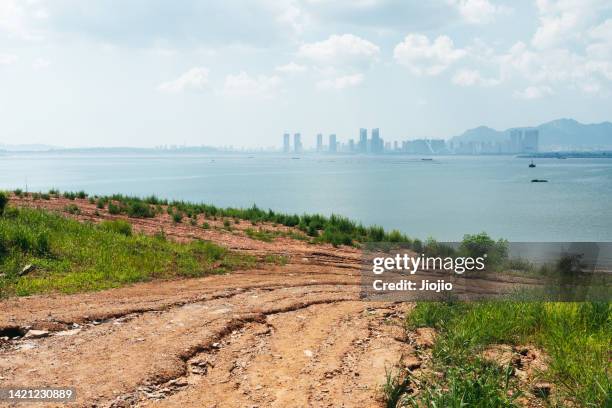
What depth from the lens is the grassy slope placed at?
1035 cm

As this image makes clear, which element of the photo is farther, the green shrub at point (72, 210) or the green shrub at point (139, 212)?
the green shrub at point (139, 212)

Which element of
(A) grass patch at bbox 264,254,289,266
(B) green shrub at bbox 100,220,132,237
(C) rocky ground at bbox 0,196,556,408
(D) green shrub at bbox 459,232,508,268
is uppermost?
(B) green shrub at bbox 100,220,132,237

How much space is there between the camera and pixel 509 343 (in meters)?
7.23

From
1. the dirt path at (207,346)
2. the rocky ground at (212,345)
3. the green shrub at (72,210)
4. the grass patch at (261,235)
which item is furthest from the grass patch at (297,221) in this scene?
the dirt path at (207,346)

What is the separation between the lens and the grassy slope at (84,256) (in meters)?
10.4

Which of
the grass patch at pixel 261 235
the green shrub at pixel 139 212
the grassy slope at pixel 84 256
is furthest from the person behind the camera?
the green shrub at pixel 139 212

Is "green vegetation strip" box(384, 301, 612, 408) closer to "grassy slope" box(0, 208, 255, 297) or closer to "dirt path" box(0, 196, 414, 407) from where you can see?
"dirt path" box(0, 196, 414, 407)

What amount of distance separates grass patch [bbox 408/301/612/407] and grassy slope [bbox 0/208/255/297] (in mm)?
6306

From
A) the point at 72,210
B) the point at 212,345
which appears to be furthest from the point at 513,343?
the point at 72,210

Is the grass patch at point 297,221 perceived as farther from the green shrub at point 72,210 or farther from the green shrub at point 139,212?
the green shrub at point 72,210

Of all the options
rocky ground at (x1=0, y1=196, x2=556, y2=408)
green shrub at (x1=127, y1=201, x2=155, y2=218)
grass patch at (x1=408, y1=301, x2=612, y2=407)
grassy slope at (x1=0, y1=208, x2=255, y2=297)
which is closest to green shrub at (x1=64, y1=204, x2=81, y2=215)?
green shrub at (x1=127, y1=201, x2=155, y2=218)

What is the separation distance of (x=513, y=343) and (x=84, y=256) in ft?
30.8

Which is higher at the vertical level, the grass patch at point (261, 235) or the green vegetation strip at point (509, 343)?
the green vegetation strip at point (509, 343)

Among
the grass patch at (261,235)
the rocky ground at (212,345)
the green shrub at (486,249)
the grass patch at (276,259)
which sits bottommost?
the green shrub at (486,249)
